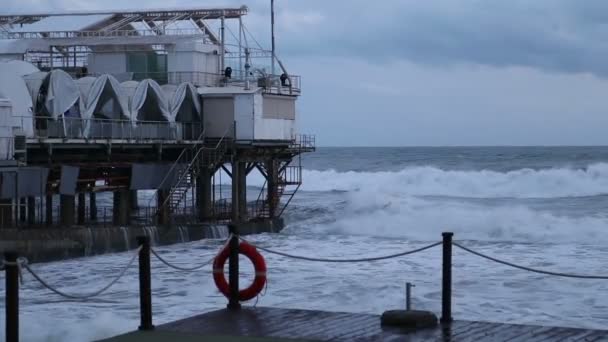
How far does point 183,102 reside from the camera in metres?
43.0

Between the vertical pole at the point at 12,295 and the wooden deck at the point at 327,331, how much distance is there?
129cm

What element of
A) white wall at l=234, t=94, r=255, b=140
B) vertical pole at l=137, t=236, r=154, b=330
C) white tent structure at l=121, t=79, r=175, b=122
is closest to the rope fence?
vertical pole at l=137, t=236, r=154, b=330

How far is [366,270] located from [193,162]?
47.5 feet

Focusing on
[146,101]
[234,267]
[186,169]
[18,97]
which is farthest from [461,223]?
[234,267]

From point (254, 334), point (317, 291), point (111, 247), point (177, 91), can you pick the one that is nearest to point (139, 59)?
point (177, 91)

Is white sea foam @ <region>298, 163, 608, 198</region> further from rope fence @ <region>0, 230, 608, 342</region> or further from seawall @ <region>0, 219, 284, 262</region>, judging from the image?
rope fence @ <region>0, 230, 608, 342</region>

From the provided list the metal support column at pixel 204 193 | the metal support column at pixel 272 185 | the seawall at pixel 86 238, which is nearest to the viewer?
the seawall at pixel 86 238

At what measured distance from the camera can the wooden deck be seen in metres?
13.4

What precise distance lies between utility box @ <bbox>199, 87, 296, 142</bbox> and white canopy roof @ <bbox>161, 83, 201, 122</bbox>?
549mm

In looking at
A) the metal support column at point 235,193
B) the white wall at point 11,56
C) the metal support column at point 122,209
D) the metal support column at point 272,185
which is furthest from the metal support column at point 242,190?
the white wall at point 11,56

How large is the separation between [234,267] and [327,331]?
2.20 meters

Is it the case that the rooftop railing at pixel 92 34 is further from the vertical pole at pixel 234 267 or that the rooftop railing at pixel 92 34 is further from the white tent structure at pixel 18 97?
the vertical pole at pixel 234 267

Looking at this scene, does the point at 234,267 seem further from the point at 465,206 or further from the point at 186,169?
the point at 465,206

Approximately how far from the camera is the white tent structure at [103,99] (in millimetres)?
38906
